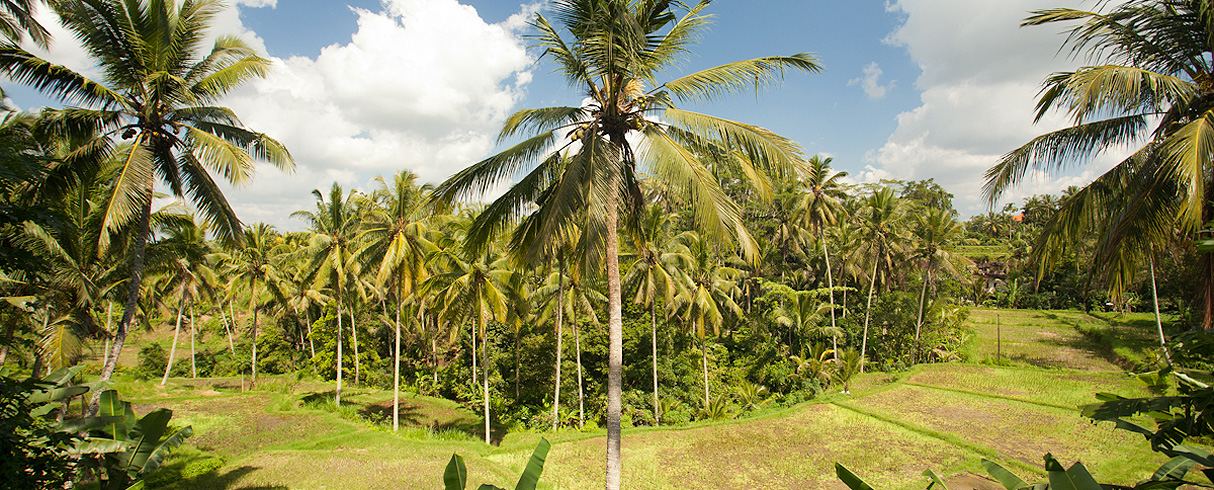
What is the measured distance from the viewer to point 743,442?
13.1 m

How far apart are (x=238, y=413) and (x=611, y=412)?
17.2 m

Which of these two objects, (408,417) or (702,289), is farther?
(408,417)

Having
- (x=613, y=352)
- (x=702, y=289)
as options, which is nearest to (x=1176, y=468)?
(x=613, y=352)

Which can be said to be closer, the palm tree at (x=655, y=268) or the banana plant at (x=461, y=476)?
the banana plant at (x=461, y=476)

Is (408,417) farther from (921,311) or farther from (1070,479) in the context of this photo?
(921,311)

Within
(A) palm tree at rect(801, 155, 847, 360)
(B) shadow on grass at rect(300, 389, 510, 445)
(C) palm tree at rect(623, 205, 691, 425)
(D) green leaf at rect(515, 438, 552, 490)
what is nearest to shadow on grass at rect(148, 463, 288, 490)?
(B) shadow on grass at rect(300, 389, 510, 445)

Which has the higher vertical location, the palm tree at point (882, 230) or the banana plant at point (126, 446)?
the palm tree at point (882, 230)

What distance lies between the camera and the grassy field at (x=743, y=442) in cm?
995

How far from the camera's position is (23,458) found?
3.49 meters

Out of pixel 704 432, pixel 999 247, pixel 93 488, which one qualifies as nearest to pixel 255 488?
pixel 93 488

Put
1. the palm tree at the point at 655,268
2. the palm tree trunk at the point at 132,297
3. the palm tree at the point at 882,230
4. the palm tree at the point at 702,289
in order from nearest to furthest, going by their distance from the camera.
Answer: the palm tree trunk at the point at 132,297 < the palm tree at the point at 655,268 < the palm tree at the point at 702,289 < the palm tree at the point at 882,230

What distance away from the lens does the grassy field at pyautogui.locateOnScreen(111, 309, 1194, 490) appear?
32.7ft

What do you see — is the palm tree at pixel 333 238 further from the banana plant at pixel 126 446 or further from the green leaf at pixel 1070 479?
the green leaf at pixel 1070 479

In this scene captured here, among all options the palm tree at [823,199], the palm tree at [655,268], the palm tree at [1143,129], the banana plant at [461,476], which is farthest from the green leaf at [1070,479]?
the palm tree at [823,199]
